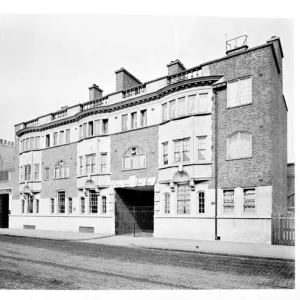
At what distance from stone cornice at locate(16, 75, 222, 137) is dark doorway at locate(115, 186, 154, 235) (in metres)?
6.70

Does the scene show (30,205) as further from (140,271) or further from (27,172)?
(140,271)

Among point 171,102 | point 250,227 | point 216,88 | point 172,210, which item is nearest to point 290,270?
point 250,227

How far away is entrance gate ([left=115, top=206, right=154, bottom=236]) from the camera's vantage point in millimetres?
24422

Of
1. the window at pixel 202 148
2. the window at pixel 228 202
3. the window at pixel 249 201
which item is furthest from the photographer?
the window at pixel 202 148

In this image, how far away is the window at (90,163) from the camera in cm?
2577

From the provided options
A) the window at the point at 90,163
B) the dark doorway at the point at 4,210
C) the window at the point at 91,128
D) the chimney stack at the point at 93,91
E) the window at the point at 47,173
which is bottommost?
the dark doorway at the point at 4,210

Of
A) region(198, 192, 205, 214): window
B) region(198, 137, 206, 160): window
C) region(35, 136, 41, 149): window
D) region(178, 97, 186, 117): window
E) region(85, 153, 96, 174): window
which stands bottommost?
region(198, 192, 205, 214): window

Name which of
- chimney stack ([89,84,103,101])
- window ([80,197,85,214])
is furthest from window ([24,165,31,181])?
chimney stack ([89,84,103,101])

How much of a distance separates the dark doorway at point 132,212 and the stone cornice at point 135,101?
22.0ft

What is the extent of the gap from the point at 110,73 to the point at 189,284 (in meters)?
13.0

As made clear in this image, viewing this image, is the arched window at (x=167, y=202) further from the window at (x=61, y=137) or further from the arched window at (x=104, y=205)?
the window at (x=61, y=137)

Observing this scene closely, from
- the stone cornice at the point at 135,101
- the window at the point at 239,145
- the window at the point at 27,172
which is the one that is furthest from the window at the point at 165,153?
the window at the point at 27,172

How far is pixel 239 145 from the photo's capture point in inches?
731

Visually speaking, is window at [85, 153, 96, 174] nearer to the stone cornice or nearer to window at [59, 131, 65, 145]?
the stone cornice
